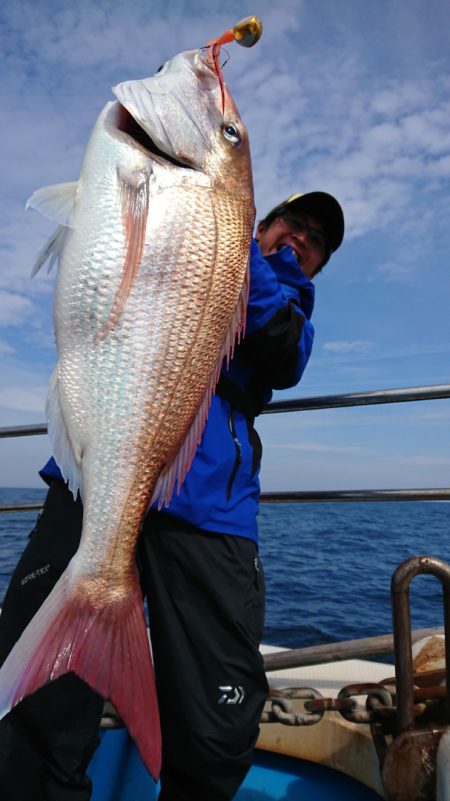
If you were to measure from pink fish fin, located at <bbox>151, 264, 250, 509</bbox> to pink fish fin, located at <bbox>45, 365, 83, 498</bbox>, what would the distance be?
0.23 meters

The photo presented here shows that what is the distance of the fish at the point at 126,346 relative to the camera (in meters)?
1.40

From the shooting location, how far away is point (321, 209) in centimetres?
235

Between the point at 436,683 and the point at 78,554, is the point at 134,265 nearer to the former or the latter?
the point at 78,554

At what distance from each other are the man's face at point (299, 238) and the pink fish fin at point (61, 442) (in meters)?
1.30

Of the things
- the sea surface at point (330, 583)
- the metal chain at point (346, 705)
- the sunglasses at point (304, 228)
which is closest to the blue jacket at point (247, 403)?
the sunglasses at point (304, 228)

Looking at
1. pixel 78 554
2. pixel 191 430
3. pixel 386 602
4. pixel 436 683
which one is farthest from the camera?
pixel 386 602

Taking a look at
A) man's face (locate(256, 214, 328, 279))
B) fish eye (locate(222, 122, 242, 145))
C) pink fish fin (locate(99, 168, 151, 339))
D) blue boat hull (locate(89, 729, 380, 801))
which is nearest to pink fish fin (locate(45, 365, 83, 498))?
pink fish fin (locate(99, 168, 151, 339))

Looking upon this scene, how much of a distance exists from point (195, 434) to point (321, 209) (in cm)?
134

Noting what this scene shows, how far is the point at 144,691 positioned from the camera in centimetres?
135

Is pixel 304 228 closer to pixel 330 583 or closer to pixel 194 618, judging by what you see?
pixel 194 618

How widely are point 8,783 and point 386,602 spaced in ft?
38.5

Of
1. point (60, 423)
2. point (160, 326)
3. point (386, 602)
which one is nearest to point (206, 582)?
point (60, 423)

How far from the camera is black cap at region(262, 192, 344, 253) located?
232 cm

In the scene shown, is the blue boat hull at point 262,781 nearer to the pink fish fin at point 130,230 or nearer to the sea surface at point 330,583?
the sea surface at point 330,583
